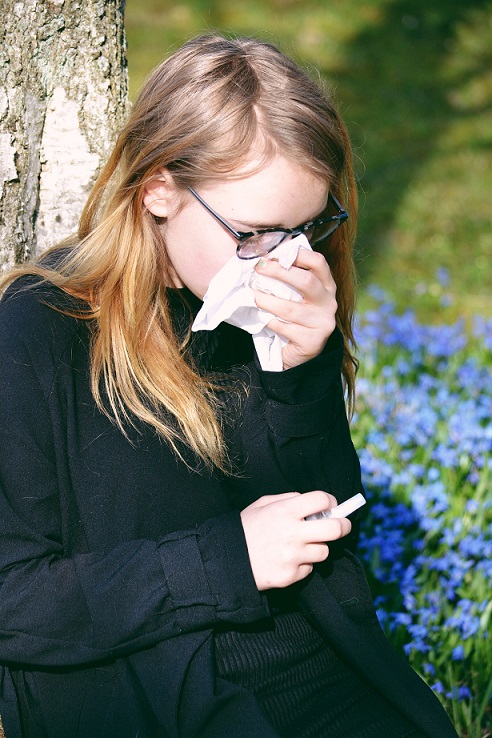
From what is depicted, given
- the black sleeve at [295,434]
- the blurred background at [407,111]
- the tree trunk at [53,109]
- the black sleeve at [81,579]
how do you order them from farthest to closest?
the blurred background at [407,111] < the tree trunk at [53,109] < the black sleeve at [295,434] < the black sleeve at [81,579]

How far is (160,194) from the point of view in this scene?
5.69 feet

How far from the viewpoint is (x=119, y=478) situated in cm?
159

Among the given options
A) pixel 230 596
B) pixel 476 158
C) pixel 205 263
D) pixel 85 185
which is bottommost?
pixel 230 596

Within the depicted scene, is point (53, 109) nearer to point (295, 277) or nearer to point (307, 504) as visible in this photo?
point (295, 277)

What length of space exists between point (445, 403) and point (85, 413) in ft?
6.75

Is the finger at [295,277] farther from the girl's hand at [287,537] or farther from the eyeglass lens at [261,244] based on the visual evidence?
the girl's hand at [287,537]

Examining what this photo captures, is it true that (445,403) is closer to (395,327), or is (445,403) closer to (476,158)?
(395,327)

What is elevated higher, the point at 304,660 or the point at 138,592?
the point at 138,592

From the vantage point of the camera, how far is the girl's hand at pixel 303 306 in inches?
64.9

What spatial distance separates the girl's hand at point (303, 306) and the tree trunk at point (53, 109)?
60cm

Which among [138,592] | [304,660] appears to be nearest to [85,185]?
[138,592]

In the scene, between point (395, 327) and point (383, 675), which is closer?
point (383, 675)

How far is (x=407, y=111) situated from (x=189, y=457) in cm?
654

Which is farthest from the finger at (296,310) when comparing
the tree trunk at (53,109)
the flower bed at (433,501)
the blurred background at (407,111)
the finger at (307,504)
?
the blurred background at (407,111)
